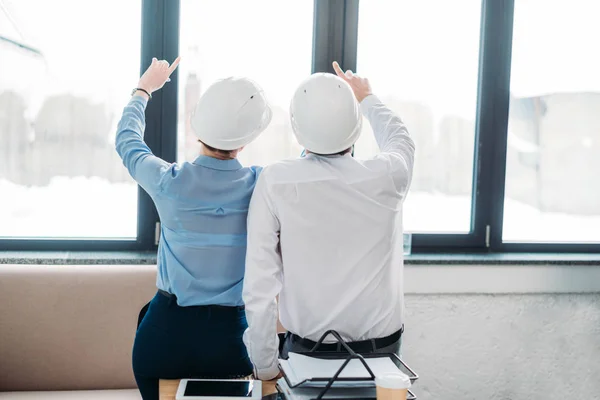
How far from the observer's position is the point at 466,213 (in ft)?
10.2

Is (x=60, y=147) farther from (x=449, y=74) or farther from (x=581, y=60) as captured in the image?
(x=581, y=60)

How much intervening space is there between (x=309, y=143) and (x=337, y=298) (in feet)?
1.29

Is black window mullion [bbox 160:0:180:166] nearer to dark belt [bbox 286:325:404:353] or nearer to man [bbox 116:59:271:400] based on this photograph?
man [bbox 116:59:271:400]

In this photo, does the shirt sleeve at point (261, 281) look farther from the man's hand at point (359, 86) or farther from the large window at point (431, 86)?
the large window at point (431, 86)

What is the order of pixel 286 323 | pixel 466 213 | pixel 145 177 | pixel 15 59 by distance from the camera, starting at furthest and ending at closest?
pixel 466 213 < pixel 15 59 < pixel 286 323 < pixel 145 177

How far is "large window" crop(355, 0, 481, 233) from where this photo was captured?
296cm

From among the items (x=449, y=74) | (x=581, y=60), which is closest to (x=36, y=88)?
(x=449, y=74)

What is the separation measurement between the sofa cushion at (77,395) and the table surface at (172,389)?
0.77 m

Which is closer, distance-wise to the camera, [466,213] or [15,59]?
[15,59]

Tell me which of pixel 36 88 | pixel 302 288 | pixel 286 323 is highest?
pixel 36 88

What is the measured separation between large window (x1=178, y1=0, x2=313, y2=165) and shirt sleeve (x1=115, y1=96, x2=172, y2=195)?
1.03 meters

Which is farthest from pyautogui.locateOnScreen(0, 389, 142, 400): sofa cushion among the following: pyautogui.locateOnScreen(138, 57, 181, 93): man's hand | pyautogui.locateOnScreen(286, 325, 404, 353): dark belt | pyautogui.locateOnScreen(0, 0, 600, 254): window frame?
pyautogui.locateOnScreen(138, 57, 181, 93): man's hand

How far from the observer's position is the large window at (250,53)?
280 centimetres

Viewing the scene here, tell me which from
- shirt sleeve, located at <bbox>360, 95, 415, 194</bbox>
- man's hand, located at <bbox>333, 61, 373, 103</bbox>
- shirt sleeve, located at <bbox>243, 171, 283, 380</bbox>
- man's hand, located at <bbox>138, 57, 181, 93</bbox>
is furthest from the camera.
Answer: man's hand, located at <bbox>333, 61, 373, 103</bbox>
